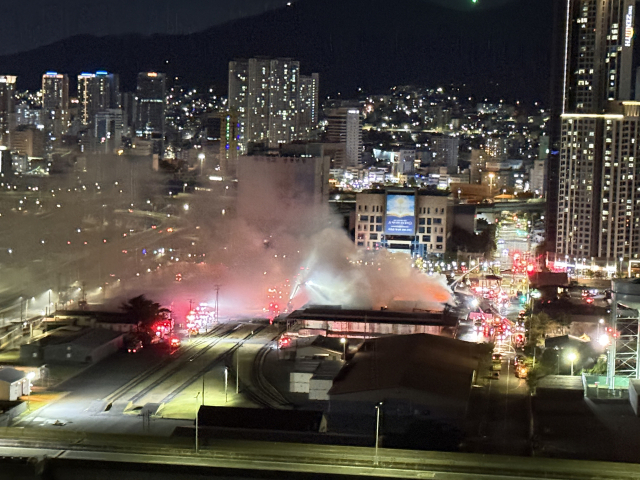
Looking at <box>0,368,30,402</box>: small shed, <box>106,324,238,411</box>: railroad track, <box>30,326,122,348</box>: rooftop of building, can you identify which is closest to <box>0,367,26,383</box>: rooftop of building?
<box>0,368,30,402</box>: small shed

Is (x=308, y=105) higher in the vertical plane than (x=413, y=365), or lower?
higher

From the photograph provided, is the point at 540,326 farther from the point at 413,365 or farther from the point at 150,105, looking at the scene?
the point at 150,105

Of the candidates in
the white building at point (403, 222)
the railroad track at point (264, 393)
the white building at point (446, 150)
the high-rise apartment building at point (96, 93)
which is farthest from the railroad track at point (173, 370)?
the white building at point (446, 150)

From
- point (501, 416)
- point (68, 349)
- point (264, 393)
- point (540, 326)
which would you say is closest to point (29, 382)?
point (68, 349)

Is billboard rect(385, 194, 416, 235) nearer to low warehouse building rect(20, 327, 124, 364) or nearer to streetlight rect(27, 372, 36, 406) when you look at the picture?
low warehouse building rect(20, 327, 124, 364)

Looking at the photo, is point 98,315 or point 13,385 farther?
point 98,315

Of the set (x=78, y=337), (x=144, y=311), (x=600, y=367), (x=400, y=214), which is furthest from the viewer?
(x=400, y=214)
